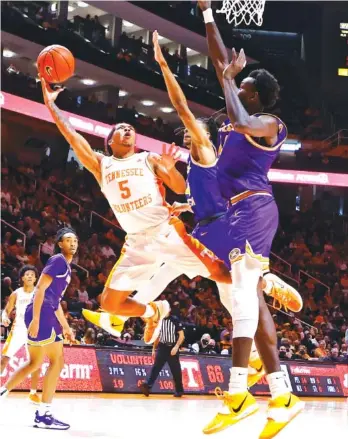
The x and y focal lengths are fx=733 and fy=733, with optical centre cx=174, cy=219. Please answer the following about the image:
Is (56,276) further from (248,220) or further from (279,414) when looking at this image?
(279,414)

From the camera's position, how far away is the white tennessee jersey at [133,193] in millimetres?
5879

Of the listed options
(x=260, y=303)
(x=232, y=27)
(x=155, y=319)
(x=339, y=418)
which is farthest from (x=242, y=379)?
(x=232, y=27)

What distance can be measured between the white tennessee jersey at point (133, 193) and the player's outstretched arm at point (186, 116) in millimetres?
443

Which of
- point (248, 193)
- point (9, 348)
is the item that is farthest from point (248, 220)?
point (9, 348)

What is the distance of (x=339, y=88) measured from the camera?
84.0 ft

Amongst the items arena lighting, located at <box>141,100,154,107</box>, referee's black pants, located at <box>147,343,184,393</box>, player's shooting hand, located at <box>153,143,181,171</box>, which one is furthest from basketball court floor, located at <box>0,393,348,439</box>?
arena lighting, located at <box>141,100,154,107</box>

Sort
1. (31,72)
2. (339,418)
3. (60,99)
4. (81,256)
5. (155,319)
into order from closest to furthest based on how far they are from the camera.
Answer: (155,319), (339,418), (81,256), (60,99), (31,72)

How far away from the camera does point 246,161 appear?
4.92 meters

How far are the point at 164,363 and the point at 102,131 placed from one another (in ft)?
26.1

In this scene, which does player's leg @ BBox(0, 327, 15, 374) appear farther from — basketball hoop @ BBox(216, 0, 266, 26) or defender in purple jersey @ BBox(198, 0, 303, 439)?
defender in purple jersey @ BBox(198, 0, 303, 439)

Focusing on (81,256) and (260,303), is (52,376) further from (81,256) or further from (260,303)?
(81,256)

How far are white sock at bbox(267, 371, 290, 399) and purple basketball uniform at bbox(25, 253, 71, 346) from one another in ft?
10.0

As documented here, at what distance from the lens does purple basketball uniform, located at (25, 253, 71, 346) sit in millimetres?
7152

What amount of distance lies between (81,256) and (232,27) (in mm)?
12335
